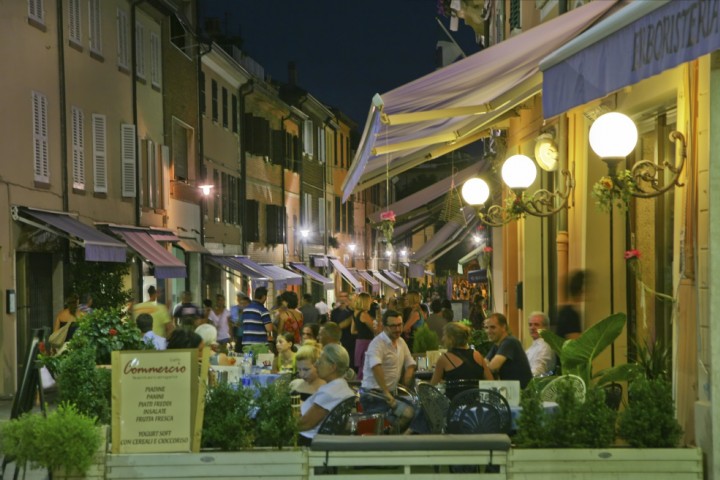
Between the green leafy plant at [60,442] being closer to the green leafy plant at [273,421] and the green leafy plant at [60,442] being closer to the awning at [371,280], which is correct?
the green leafy plant at [273,421]

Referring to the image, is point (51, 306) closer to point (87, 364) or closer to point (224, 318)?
point (224, 318)

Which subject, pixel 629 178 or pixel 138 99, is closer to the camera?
pixel 629 178

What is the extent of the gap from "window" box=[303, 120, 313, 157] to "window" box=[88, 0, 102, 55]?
27.8m

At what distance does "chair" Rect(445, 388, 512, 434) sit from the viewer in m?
8.55

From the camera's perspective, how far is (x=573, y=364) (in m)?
10.1

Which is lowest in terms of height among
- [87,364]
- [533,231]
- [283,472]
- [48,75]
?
[283,472]

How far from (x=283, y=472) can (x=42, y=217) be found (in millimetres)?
15570

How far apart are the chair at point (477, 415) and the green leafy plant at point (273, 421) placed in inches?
61.7

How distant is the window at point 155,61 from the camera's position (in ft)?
101

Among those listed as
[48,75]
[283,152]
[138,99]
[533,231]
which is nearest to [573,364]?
[533,231]

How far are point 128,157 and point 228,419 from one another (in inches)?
828

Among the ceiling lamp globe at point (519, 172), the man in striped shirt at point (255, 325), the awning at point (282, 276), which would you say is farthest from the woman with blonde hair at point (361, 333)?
the awning at point (282, 276)

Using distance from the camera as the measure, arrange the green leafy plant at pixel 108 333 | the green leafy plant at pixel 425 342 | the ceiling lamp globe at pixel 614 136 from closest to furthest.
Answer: the ceiling lamp globe at pixel 614 136, the green leafy plant at pixel 108 333, the green leafy plant at pixel 425 342

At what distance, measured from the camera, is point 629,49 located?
6355 millimetres
